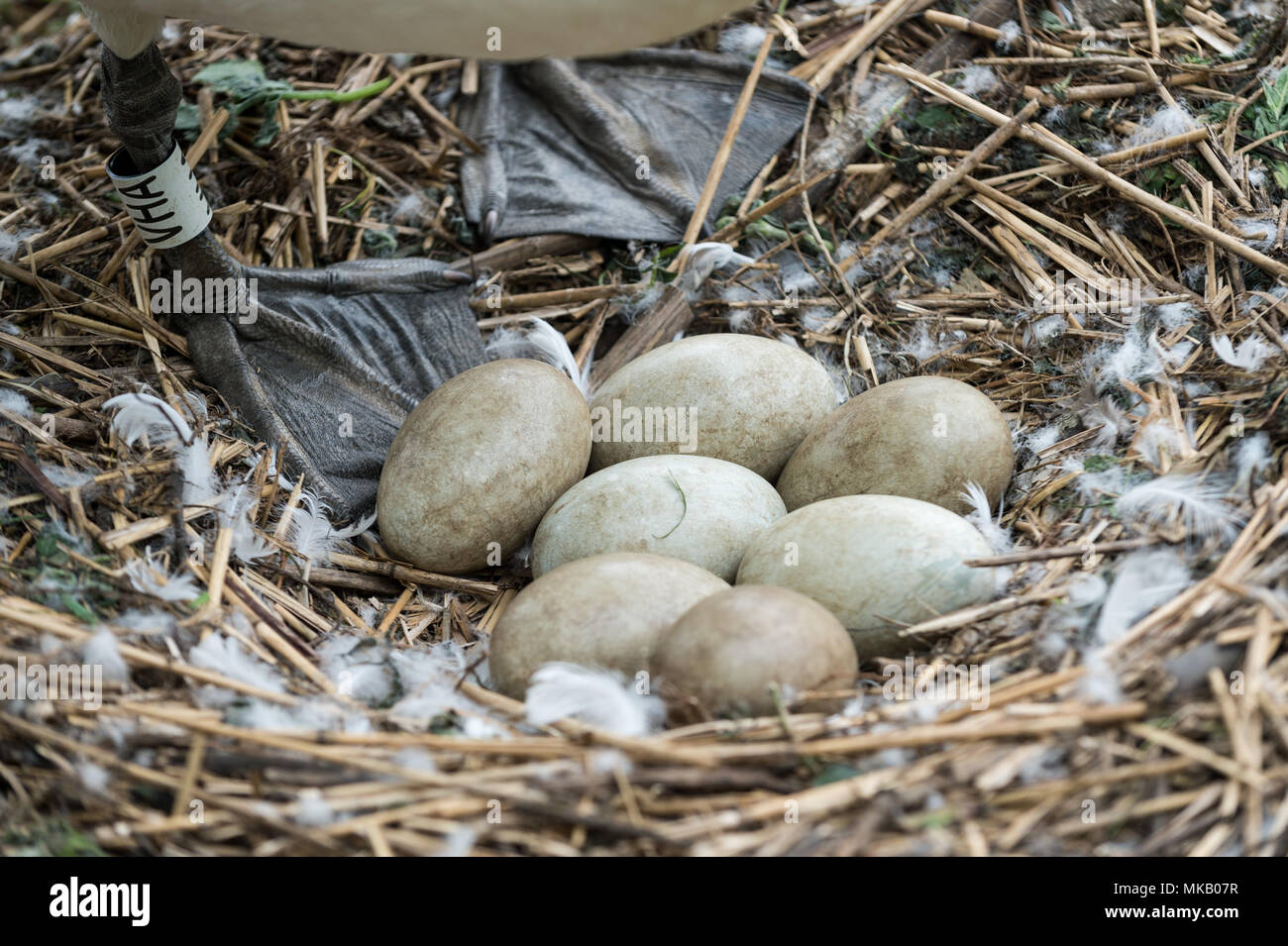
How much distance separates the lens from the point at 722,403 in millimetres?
1943

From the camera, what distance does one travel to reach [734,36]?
9.09ft

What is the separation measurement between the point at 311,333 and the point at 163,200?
0.37 metres

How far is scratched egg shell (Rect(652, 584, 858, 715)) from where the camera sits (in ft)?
4.44

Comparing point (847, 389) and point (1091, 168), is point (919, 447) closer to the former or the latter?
point (847, 389)

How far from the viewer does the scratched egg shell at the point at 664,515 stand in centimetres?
175

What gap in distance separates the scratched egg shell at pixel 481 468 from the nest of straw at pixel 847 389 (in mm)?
98

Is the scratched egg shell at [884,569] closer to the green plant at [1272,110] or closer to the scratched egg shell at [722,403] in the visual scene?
the scratched egg shell at [722,403]

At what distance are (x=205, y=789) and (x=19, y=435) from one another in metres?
0.84

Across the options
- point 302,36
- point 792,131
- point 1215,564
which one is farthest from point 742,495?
point 792,131

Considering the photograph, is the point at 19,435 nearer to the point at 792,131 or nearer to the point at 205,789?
the point at 205,789

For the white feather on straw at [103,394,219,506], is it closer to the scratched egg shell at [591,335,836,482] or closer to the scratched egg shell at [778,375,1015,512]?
the scratched egg shell at [591,335,836,482]

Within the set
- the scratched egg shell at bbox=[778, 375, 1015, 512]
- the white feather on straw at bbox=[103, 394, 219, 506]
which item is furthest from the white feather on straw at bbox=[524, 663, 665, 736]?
the white feather on straw at bbox=[103, 394, 219, 506]

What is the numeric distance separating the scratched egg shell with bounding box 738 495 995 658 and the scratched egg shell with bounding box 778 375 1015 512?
15 cm

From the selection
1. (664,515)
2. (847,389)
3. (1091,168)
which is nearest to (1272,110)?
(1091,168)
